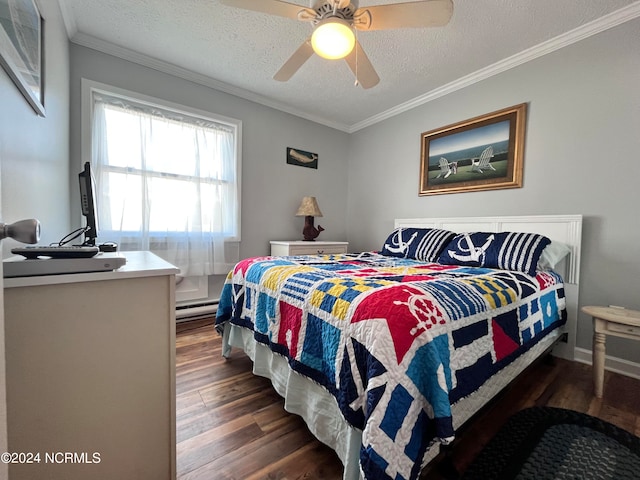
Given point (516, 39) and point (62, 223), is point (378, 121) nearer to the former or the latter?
point (516, 39)

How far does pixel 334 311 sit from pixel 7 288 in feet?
3.12

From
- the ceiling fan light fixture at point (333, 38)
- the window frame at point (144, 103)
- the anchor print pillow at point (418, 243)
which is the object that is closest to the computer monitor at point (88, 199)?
the ceiling fan light fixture at point (333, 38)

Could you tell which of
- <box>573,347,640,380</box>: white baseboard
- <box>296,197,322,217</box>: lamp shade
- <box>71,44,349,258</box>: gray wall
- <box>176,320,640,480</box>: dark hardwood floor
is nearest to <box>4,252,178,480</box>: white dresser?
<box>176,320,640,480</box>: dark hardwood floor

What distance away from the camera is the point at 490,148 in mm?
2449

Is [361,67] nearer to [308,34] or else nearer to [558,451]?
[308,34]

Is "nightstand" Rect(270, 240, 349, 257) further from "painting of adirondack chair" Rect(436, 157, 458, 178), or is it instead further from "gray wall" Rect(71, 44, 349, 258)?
"painting of adirondack chair" Rect(436, 157, 458, 178)

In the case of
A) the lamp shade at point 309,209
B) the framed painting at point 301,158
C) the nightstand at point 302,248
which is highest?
the framed painting at point 301,158

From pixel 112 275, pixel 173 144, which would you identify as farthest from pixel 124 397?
pixel 173 144

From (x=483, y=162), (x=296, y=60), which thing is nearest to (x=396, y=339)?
(x=296, y=60)

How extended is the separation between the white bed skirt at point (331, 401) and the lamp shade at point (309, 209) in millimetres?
1894

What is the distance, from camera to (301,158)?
3.46 m

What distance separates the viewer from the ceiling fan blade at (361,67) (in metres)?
1.63

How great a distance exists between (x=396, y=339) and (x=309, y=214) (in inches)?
101

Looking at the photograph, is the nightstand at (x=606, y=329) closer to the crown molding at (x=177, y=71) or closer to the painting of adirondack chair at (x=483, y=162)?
the painting of adirondack chair at (x=483, y=162)
